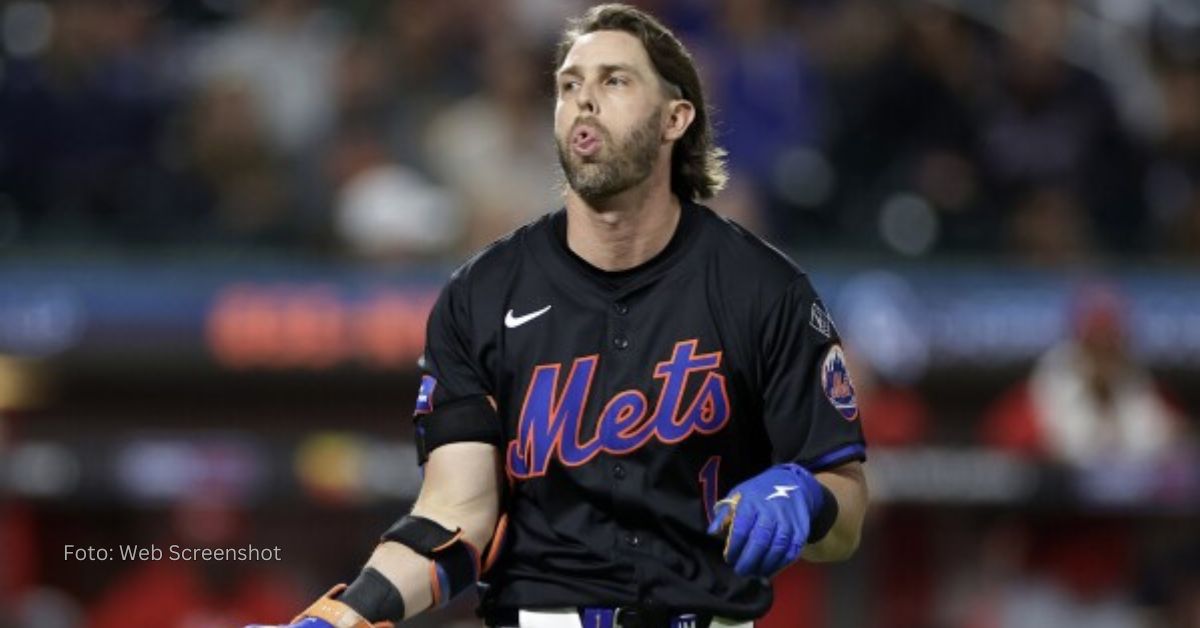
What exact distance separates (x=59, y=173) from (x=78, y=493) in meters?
1.76

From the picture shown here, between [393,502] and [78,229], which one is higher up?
[78,229]

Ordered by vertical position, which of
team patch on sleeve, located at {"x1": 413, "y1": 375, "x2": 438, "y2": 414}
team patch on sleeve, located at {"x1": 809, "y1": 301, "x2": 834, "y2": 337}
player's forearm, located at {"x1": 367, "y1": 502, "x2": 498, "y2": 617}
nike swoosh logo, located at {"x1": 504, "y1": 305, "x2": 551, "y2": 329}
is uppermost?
team patch on sleeve, located at {"x1": 809, "y1": 301, "x2": 834, "y2": 337}

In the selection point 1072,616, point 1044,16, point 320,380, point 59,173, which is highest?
point 1044,16

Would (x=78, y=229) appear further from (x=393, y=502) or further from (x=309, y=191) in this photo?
(x=393, y=502)

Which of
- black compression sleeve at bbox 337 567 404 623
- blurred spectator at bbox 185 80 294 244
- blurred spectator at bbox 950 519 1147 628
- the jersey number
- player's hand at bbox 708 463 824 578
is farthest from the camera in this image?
blurred spectator at bbox 185 80 294 244

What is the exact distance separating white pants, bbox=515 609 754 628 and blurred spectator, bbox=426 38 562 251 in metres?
4.79

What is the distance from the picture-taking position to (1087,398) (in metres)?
8.99

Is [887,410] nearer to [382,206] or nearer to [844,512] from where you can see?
[382,206]

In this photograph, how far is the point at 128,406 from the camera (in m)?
9.07

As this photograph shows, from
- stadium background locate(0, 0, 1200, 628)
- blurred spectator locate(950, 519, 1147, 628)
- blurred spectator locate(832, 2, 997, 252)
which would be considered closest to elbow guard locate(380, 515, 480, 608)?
stadium background locate(0, 0, 1200, 628)

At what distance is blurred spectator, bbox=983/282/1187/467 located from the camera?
29.4 feet

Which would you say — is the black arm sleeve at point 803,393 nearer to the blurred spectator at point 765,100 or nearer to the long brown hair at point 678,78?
the long brown hair at point 678,78

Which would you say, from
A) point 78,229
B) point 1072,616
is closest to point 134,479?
point 78,229

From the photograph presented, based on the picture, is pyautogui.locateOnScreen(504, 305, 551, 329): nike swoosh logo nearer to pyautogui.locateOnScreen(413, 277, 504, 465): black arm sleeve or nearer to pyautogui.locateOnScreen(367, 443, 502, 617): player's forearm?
pyautogui.locateOnScreen(413, 277, 504, 465): black arm sleeve
